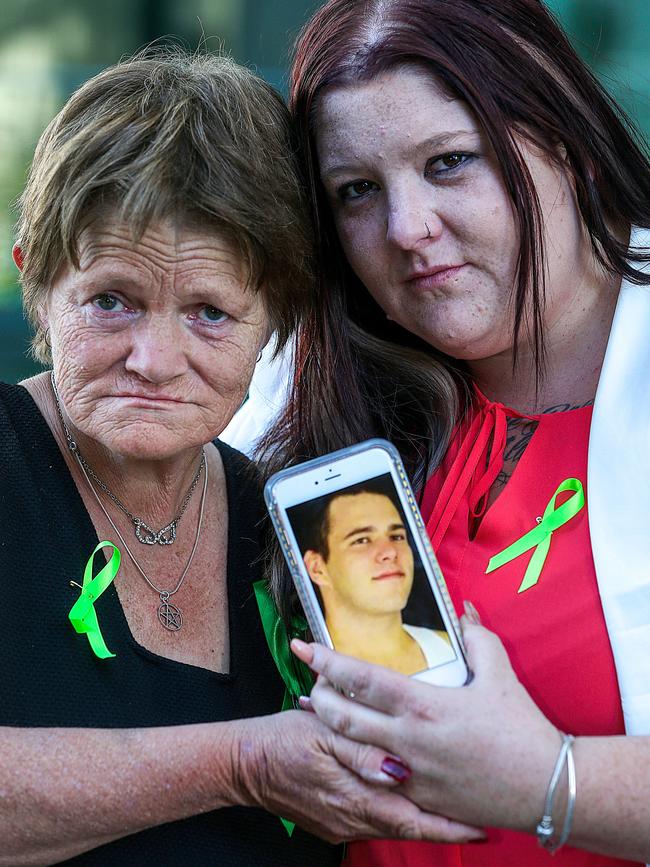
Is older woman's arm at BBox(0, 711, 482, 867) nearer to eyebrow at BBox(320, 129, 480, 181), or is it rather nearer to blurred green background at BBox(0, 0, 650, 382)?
eyebrow at BBox(320, 129, 480, 181)

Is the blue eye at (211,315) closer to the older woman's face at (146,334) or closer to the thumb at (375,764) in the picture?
the older woman's face at (146,334)

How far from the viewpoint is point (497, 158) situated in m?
1.77

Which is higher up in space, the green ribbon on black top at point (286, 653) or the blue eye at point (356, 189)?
the blue eye at point (356, 189)

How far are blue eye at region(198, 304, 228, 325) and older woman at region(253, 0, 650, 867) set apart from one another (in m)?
0.28

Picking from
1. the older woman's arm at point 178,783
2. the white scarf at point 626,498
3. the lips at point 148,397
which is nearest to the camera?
the older woman's arm at point 178,783

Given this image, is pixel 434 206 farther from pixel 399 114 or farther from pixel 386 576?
pixel 386 576

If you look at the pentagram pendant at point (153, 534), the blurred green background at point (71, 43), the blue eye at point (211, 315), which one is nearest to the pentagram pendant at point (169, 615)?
the pentagram pendant at point (153, 534)

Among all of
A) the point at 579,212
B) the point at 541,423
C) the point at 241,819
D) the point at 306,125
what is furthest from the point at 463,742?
the point at 306,125

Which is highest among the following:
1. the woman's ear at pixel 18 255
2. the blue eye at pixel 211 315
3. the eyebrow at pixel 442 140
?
the eyebrow at pixel 442 140

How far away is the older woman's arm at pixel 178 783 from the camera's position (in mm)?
1498

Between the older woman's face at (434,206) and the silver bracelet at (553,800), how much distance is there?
0.74 m

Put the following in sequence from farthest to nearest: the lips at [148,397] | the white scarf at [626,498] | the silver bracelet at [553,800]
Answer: the lips at [148,397] < the white scarf at [626,498] < the silver bracelet at [553,800]

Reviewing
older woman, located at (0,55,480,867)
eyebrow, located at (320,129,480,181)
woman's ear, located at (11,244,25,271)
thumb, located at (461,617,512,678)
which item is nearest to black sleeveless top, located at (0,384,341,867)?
older woman, located at (0,55,480,867)

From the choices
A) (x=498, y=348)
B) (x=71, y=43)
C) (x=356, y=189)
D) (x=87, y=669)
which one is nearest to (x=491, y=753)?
(x=87, y=669)
